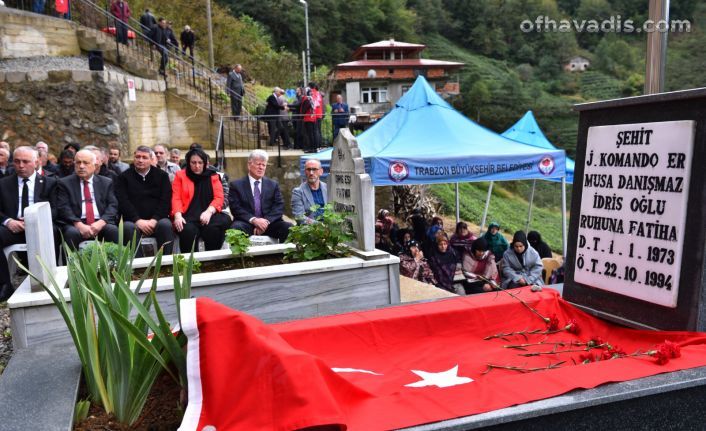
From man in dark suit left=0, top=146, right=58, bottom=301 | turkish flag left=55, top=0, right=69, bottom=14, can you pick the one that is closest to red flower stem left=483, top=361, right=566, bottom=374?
man in dark suit left=0, top=146, right=58, bottom=301

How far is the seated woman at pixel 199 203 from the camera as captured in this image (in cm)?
650

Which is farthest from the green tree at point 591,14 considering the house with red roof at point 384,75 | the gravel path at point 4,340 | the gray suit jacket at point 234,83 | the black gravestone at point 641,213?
the gravel path at point 4,340

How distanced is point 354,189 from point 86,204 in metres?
2.78

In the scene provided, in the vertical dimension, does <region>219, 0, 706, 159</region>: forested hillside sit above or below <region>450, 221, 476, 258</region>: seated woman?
above

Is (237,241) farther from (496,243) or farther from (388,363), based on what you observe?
(496,243)

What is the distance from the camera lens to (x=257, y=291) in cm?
491

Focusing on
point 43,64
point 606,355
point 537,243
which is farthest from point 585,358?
point 43,64

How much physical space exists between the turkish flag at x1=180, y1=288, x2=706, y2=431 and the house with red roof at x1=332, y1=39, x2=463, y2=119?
156 ft

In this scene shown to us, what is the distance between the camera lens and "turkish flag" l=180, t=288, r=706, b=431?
2.12 meters

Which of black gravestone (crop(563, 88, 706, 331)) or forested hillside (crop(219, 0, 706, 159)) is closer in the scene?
black gravestone (crop(563, 88, 706, 331))

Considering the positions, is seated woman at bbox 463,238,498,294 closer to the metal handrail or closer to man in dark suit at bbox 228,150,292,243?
man in dark suit at bbox 228,150,292,243

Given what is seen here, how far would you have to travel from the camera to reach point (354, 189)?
18.6 feet

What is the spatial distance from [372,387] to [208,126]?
52.2 feet

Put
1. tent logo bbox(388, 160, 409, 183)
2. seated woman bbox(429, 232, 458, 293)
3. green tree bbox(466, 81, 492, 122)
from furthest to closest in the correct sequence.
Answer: green tree bbox(466, 81, 492, 122) < tent logo bbox(388, 160, 409, 183) < seated woman bbox(429, 232, 458, 293)
